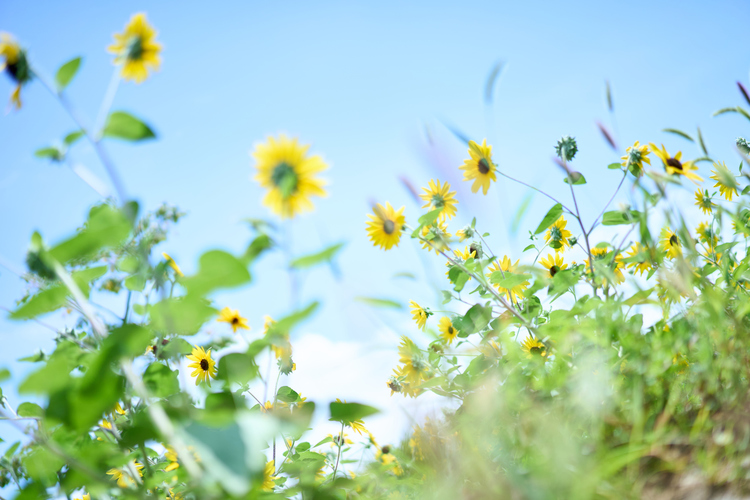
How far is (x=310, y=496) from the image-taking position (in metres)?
0.67

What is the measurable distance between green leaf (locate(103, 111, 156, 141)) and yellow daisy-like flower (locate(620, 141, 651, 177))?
1629mm

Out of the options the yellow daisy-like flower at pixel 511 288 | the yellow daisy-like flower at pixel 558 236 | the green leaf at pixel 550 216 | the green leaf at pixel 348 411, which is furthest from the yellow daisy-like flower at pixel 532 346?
the green leaf at pixel 348 411

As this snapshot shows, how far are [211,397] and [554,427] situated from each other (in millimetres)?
522

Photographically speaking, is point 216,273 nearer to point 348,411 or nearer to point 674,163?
point 348,411

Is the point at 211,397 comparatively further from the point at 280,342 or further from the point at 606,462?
the point at 606,462

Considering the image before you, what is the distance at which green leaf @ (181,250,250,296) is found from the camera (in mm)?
545

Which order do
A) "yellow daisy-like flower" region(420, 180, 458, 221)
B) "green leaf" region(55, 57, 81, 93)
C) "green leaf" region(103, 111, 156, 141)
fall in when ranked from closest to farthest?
"green leaf" region(103, 111, 156, 141) < "green leaf" region(55, 57, 81, 93) < "yellow daisy-like flower" region(420, 180, 458, 221)

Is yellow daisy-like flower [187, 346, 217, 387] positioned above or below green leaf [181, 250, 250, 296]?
above

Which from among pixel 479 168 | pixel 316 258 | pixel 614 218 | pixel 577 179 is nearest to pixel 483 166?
pixel 479 168

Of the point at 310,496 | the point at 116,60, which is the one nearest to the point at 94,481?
the point at 310,496

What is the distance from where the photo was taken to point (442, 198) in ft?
6.65

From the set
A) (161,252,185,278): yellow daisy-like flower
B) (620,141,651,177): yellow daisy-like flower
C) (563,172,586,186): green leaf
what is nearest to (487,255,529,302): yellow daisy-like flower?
(563,172,586,186): green leaf

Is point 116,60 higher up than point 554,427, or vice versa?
point 116,60

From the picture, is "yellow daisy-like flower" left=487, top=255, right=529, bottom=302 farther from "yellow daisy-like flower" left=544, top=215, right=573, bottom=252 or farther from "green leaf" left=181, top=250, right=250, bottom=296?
"green leaf" left=181, top=250, right=250, bottom=296
